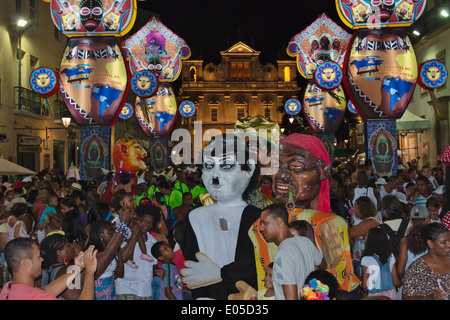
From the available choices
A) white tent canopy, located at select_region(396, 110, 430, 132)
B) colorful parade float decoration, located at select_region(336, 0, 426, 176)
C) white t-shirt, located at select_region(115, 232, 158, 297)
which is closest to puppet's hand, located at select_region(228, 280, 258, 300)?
white t-shirt, located at select_region(115, 232, 158, 297)

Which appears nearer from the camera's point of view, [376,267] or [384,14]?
[376,267]

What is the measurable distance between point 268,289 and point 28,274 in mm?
1623

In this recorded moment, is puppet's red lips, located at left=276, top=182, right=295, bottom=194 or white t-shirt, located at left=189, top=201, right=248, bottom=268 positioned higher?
puppet's red lips, located at left=276, top=182, right=295, bottom=194

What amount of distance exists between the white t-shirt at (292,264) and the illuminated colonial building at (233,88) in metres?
61.4

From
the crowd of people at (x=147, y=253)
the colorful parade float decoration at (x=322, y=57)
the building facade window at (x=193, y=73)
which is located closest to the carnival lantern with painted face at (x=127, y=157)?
the crowd of people at (x=147, y=253)

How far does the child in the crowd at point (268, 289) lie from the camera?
341 cm

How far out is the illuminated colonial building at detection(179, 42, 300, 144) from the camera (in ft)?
212

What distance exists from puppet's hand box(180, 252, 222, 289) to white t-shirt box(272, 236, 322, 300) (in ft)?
2.53

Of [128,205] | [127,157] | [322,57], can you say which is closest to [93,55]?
[127,157]

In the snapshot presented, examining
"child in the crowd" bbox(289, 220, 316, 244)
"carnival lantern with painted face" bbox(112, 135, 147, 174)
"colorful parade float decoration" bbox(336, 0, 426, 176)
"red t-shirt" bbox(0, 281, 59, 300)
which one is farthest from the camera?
"carnival lantern with painted face" bbox(112, 135, 147, 174)

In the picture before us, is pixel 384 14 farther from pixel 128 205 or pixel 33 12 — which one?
pixel 33 12

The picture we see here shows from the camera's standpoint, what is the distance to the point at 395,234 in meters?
5.17

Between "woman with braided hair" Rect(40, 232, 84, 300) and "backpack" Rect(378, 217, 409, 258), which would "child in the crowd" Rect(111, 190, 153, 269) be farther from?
"backpack" Rect(378, 217, 409, 258)

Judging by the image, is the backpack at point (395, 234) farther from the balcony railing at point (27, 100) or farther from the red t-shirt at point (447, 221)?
the balcony railing at point (27, 100)
